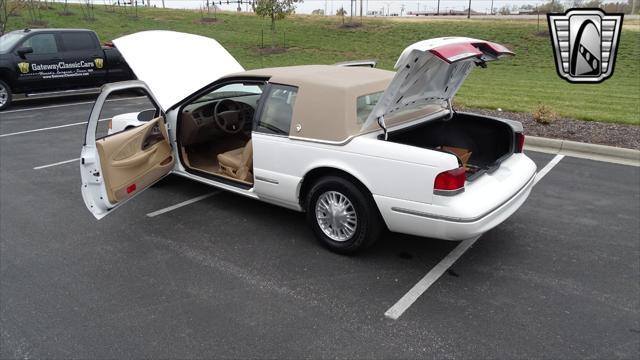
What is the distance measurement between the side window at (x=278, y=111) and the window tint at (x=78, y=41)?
10.2 m

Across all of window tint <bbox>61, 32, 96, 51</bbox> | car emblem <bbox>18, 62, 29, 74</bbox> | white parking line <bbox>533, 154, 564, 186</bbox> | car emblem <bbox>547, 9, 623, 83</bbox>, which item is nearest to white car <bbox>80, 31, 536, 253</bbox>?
white parking line <bbox>533, 154, 564, 186</bbox>

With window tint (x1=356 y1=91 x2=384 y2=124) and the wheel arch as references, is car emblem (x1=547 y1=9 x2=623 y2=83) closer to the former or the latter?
→ window tint (x1=356 y1=91 x2=384 y2=124)

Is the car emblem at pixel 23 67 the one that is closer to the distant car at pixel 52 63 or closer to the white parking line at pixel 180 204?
the distant car at pixel 52 63

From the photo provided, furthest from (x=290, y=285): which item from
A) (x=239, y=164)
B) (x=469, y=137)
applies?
(x=469, y=137)

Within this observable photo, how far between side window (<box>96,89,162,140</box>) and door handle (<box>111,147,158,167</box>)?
600mm

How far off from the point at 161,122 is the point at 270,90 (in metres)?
1.29

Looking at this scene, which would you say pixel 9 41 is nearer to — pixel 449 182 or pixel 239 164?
pixel 239 164

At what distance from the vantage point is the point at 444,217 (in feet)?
11.3

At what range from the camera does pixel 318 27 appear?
30375mm

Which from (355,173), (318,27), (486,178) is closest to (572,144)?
(486,178)

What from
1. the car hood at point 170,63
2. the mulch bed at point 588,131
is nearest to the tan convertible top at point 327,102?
the car hood at point 170,63

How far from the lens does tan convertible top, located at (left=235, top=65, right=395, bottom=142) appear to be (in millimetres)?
3846

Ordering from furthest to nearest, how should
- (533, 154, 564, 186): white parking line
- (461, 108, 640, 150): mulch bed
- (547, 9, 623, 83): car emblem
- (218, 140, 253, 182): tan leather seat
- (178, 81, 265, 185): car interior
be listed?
(547, 9, 623, 83): car emblem < (461, 108, 640, 150): mulch bed < (533, 154, 564, 186): white parking line < (178, 81, 265, 185): car interior < (218, 140, 253, 182): tan leather seat

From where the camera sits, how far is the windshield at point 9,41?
1137 centimetres
